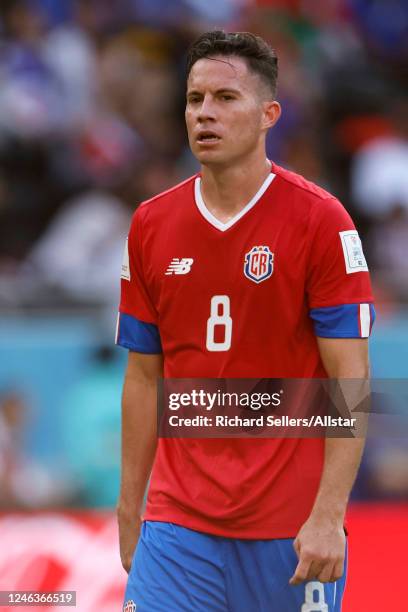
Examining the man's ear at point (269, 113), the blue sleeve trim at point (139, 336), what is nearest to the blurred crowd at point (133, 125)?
the blue sleeve trim at point (139, 336)

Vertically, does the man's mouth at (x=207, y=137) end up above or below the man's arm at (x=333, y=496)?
above

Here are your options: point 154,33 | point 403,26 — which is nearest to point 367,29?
point 403,26

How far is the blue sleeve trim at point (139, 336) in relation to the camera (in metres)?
4.32

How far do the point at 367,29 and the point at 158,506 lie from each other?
29.8 feet

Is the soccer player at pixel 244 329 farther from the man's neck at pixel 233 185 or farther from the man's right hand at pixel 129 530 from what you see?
the man's right hand at pixel 129 530

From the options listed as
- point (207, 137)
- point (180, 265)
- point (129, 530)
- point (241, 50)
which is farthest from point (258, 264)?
point (129, 530)

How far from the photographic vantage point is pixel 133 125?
10.7 metres

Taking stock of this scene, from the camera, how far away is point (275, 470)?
4070mm

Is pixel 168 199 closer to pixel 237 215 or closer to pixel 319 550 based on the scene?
pixel 237 215

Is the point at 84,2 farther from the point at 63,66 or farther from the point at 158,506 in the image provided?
the point at 158,506

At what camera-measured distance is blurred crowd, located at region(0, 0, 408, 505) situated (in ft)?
30.3

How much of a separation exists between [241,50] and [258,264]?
64 cm

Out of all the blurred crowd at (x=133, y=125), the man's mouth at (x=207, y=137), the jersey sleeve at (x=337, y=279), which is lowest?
the jersey sleeve at (x=337, y=279)

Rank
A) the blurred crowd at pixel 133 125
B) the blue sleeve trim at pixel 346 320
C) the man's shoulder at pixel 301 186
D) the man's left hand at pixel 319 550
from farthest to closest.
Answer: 1. the blurred crowd at pixel 133 125
2. the man's shoulder at pixel 301 186
3. the blue sleeve trim at pixel 346 320
4. the man's left hand at pixel 319 550
